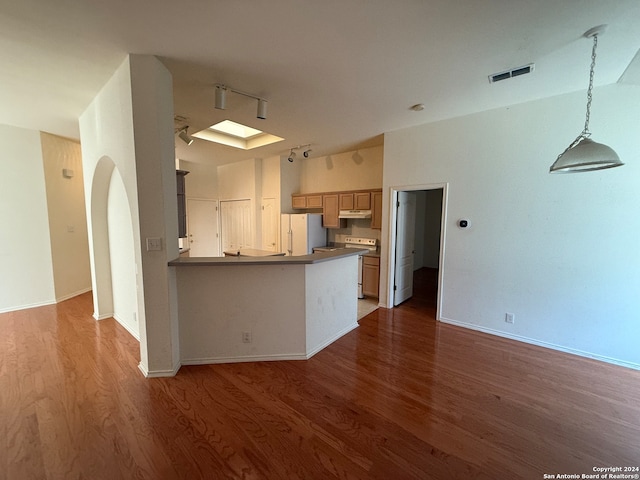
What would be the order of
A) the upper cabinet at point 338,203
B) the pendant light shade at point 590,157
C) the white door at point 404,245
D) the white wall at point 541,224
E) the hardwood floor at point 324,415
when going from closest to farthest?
the hardwood floor at point 324,415
the pendant light shade at point 590,157
the white wall at point 541,224
the white door at point 404,245
the upper cabinet at point 338,203

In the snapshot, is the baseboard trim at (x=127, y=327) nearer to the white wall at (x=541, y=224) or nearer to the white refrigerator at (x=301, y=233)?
the white refrigerator at (x=301, y=233)

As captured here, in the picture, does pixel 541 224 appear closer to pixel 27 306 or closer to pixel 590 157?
pixel 590 157

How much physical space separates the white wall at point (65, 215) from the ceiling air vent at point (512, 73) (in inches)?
249

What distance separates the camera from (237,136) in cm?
484

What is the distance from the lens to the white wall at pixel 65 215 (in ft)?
13.8

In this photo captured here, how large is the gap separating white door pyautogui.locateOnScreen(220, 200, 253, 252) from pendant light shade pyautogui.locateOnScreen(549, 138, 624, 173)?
544cm

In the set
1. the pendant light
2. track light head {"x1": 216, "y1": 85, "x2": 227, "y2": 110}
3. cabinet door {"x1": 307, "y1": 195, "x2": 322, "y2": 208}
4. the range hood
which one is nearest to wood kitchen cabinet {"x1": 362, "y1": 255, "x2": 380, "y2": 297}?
the range hood

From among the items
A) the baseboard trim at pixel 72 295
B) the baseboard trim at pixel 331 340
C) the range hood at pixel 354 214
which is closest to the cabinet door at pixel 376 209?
the range hood at pixel 354 214

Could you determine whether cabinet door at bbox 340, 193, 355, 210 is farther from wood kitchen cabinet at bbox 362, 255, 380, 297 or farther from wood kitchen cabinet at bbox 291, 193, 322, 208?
wood kitchen cabinet at bbox 362, 255, 380, 297

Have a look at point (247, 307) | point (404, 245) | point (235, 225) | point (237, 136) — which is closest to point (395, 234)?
point (404, 245)

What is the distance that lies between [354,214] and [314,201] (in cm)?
107

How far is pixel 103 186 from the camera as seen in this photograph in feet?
11.1

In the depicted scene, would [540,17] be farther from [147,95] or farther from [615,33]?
[147,95]

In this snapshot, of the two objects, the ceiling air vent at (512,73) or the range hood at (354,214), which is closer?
the ceiling air vent at (512,73)
